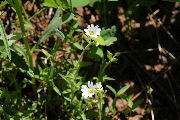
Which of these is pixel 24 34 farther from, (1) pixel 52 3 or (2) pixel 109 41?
(2) pixel 109 41

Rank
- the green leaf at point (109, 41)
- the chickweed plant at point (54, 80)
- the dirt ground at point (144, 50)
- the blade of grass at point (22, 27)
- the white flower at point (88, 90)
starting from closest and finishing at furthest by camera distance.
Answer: the blade of grass at point (22, 27) < the chickweed plant at point (54, 80) < the white flower at point (88, 90) < the green leaf at point (109, 41) < the dirt ground at point (144, 50)

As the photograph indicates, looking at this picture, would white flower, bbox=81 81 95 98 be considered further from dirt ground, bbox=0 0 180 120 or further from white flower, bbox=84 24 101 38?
dirt ground, bbox=0 0 180 120

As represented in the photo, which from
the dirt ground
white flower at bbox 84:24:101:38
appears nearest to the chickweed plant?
white flower at bbox 84:24:101:38

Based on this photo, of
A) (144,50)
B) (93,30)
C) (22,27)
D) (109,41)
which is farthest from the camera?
(144,50)

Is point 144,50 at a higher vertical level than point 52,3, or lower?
lower

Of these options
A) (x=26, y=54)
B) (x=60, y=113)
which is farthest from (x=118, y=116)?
(x=26, y=54)

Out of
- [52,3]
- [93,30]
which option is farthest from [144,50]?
[52,3]

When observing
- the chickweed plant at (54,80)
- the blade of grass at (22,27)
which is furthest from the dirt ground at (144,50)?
the blade of grass at (22,27)

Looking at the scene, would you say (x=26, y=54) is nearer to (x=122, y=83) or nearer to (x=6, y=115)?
(x=6, y=115)

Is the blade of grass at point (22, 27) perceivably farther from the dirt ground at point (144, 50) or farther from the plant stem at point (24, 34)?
the dirt ground at point (144, 50)
